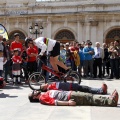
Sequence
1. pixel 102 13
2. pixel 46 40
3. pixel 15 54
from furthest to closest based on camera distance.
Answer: pixel 102 13 < pixel 15 54 < pixel 46 40

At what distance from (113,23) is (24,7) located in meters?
9.13

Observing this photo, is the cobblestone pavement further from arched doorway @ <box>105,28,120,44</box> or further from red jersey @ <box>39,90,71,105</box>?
arched doorway @ <box>105,28,120,44</box>

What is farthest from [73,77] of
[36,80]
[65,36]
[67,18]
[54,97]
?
[65,36]

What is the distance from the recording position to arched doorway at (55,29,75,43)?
30812 millimetres

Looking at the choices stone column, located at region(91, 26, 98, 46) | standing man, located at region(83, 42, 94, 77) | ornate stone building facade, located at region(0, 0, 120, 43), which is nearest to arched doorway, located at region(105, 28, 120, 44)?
ornate stone building facade, located at region(0, 0, 120, 43)

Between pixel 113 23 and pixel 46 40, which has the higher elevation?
pixel 113 23

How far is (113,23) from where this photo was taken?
29328mm

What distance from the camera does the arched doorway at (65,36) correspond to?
30.8m

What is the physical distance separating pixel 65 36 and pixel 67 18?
186 cm

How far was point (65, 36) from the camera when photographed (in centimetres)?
3106

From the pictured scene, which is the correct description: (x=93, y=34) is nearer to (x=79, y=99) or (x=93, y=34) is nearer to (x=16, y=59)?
(x=16, y=59)

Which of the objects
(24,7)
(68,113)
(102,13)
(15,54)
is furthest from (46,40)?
(24,7)

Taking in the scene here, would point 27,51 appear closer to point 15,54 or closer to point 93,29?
point 15,54

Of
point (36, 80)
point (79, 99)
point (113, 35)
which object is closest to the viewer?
point (79, 99)
